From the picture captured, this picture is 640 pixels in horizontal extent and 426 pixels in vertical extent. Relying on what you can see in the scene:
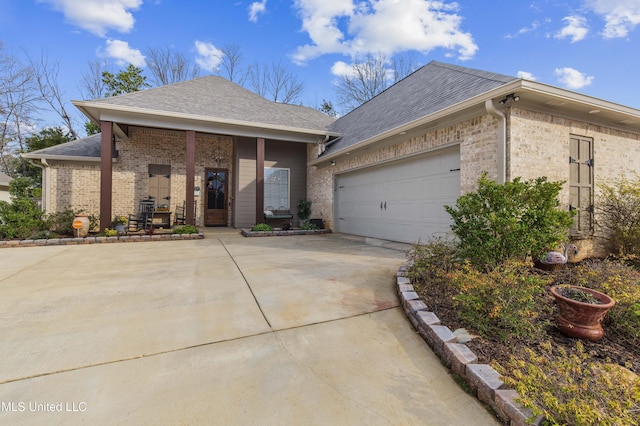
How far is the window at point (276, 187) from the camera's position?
1102 centimetres

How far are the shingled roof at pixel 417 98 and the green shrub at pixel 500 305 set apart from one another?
3824 millimetres

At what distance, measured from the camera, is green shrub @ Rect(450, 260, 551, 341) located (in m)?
2.23

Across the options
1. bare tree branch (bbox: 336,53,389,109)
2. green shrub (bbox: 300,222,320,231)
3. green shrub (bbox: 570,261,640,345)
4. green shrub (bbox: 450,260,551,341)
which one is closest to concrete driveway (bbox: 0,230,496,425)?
green shrub (bbox: 450,260,551,341)

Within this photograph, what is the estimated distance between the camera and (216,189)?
11320mm

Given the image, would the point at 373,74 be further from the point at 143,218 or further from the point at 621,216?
the point at 621,216

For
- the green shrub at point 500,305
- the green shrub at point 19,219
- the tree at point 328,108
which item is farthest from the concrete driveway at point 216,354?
the tree at point 328,108

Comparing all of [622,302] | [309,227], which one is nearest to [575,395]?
[622,302]

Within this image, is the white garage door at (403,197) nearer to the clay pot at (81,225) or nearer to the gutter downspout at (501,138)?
the gutter downspout at (501,138)

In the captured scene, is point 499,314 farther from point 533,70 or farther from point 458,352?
point 533,70

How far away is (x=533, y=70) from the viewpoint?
9469 mm

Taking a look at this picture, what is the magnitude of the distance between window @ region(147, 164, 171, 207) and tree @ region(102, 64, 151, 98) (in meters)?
10.8

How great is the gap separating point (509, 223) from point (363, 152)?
5.50 m

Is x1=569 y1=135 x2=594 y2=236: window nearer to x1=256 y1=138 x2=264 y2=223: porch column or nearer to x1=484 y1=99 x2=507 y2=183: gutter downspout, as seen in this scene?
x1=484 y1=99 x2=507 y2=183: gutter downspout

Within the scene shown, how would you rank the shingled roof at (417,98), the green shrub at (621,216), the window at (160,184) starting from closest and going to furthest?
the green shrub at (621,216)
the shingled roof at (417,98)
the window at (160,184)
